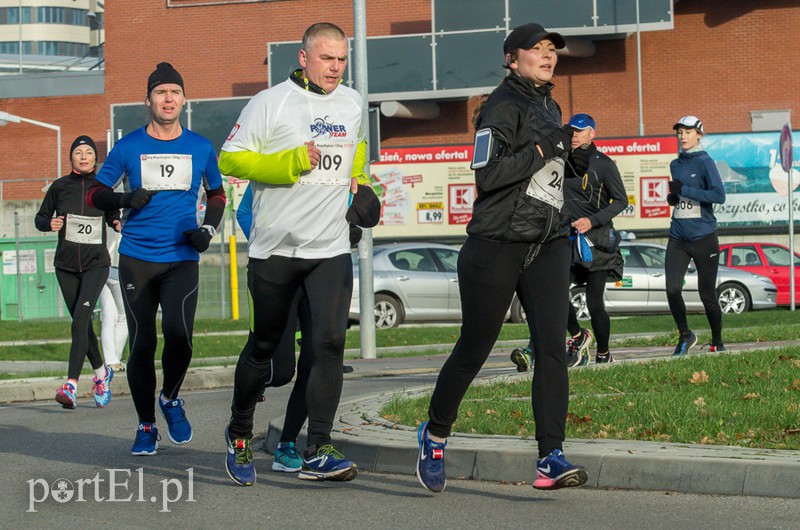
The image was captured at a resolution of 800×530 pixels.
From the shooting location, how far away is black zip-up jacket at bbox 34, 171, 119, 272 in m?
10.8

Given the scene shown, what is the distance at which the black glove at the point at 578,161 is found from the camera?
6195 mm

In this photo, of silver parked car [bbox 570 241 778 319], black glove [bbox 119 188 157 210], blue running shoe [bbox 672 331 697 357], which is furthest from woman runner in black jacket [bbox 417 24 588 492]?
silver parked car [bbox 570 241 778 319]

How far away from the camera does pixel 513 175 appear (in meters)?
5.83

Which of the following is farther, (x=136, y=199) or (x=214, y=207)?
(x=214, y=207)

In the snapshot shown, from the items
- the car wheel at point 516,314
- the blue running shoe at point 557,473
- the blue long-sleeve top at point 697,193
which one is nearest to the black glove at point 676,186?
the blue long-sleeve top at point 697,193

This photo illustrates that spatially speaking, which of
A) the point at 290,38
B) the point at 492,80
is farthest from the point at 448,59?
the point at 290,38

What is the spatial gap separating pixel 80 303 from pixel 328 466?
198 inches

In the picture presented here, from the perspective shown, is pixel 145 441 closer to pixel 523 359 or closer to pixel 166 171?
pixel 166 171

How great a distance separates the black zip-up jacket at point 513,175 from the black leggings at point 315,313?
0.80 m

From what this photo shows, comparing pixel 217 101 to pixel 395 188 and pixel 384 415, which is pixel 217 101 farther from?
pixel 384 415

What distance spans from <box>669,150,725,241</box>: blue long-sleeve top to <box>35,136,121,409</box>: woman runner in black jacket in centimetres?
508

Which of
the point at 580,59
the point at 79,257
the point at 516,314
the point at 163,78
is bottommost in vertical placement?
the point at 516,314

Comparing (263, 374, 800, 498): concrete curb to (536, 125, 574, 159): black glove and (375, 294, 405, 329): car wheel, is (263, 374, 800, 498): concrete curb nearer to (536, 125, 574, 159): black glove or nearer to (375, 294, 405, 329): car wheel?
(536, 125, 574, 159): black glove

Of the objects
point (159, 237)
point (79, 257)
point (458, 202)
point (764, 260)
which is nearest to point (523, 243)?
point (159, 237)
